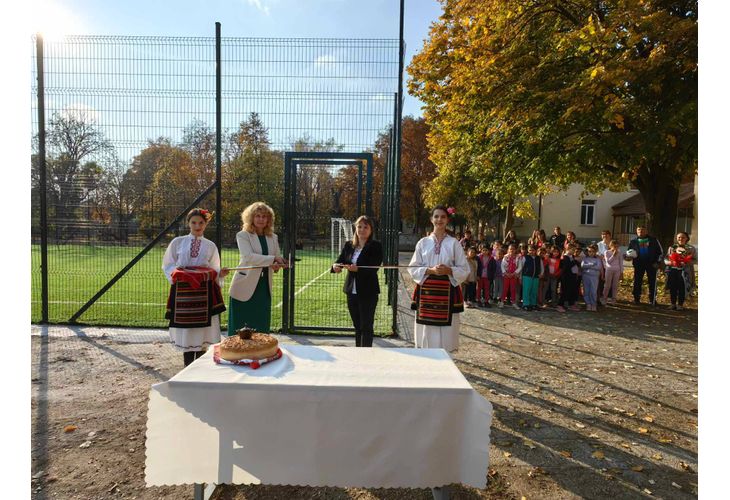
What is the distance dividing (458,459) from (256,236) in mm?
3290

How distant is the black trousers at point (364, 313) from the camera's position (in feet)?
16.3

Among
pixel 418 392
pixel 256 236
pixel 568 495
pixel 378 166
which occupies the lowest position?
pixel 568 495

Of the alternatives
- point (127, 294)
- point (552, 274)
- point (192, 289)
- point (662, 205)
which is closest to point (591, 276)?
point (552, 274)

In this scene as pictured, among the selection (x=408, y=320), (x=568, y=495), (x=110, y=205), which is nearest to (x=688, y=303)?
(x=408, y=320)

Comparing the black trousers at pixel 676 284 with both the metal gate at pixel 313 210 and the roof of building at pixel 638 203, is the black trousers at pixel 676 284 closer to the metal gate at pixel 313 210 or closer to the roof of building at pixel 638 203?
the metal gate at pixel 313 210

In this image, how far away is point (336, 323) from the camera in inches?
311

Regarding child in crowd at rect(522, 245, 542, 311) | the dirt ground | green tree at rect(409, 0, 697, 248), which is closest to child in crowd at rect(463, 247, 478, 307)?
child in crowd at rect(522, 245, 542, 311)

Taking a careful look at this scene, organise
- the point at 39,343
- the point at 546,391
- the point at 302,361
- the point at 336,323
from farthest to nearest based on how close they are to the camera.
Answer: the point at 336,323 < the point at 39,343 < the point at 546,391 < the point at 302,361

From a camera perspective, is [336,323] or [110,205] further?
[336,323]

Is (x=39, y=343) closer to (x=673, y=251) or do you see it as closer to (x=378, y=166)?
(x=378, y=166)

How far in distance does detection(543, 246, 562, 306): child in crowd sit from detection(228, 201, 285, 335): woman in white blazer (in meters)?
7.30

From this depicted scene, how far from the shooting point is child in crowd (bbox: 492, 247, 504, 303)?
408 inches

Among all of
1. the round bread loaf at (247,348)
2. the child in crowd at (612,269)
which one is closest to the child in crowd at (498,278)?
the child in crowd at (612,269)

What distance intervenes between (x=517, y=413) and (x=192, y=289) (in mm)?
3514
